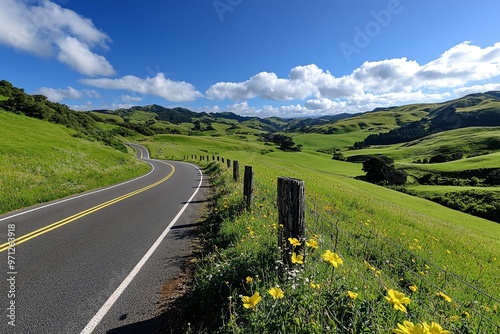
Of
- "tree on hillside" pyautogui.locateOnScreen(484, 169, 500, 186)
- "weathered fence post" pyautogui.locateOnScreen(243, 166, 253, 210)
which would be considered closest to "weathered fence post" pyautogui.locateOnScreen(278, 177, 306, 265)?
"weathered fence post" pyautogui.locateOnScreen(243, 166, 253, 210)

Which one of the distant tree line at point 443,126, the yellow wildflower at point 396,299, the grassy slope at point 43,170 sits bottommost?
the grassy slope at point 43,170

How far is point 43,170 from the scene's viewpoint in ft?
64.7

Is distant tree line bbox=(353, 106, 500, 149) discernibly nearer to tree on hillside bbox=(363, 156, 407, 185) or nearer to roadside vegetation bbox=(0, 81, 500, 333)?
tree on hillside bbox=(363, 156, 407, 185)

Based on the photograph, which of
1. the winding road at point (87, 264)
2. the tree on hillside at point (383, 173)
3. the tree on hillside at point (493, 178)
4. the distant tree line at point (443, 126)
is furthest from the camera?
the distant tree line at point (443, 126)

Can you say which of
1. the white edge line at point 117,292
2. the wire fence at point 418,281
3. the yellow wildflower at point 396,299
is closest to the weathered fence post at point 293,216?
the wire fence at point 418,281

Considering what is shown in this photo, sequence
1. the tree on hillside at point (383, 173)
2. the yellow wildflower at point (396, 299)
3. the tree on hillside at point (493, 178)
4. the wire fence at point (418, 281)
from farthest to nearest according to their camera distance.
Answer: the tree on hillside at point (383, 173), the tree on hillside at point (493, 178), the wire fence at point (418, 281), the yellow wildflower at point (396, 299)

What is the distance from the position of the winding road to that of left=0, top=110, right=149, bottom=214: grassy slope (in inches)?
129

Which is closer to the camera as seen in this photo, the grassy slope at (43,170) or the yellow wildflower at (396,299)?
the yellow wildflower at (396,299)

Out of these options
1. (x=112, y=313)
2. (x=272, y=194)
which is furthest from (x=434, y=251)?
(x=112, y=313)

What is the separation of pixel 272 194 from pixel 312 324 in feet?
31.4

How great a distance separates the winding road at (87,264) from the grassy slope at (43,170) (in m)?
3.28

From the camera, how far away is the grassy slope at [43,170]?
14.3 m

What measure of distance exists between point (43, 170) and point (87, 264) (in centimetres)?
1798

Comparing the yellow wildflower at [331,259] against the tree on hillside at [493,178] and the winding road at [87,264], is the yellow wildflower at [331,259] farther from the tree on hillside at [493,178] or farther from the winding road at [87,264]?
the tree on hillside at [493,178]
